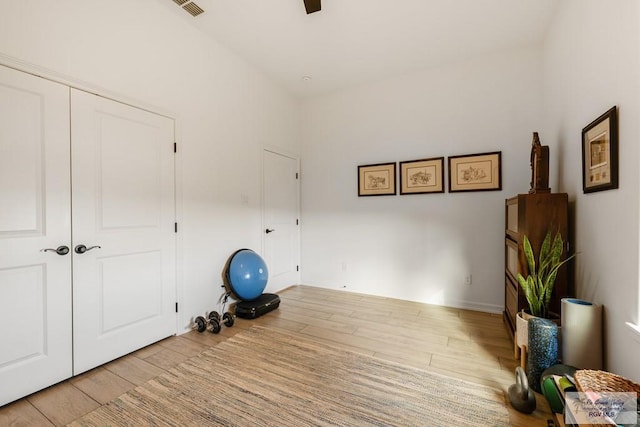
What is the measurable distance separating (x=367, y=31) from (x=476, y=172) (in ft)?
6.55

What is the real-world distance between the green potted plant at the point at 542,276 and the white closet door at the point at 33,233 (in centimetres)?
328

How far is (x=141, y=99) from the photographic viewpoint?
2.34m

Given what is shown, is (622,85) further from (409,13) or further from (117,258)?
(117,258)

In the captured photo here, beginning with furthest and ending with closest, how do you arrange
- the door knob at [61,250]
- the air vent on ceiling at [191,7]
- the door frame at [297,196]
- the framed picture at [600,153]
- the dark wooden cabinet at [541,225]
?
the door frame at [297,196]
the air vent on ceiling at [191,7]
the dark wooden cabinet at [541,225]
the door knob at [61,250]
the framed picture at [600,153]

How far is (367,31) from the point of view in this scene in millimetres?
2807

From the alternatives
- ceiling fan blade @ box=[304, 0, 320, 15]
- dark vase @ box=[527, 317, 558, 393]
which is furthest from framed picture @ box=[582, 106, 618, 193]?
ceiling fan blade @ box=[304, 0, 320, 15]

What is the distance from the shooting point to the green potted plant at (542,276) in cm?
190

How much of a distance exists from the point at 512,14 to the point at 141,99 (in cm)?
346

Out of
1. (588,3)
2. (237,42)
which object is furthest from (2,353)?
(588,3)

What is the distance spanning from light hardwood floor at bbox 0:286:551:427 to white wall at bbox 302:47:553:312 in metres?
0.43

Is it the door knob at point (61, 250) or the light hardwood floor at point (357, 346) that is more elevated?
the door knob at point (61, 250)

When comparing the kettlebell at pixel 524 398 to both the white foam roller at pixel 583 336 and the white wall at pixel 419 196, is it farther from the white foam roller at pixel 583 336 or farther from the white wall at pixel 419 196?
the white wall at pixel 419 196

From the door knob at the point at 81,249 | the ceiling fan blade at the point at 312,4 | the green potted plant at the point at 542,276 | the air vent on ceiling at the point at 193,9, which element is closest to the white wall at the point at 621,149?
the green potted plant at the point at 542,276

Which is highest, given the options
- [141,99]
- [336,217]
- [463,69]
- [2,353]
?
[463,69]
